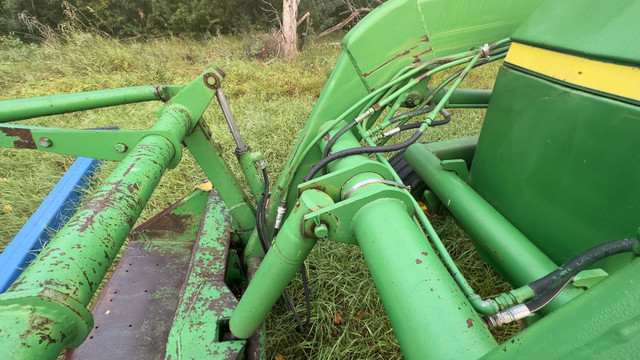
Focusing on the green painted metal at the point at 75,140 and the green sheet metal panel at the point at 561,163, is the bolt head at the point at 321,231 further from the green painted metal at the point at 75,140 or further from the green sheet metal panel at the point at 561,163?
the green sheet metal panel at the point at 561,163

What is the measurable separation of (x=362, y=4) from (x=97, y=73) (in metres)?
11.0

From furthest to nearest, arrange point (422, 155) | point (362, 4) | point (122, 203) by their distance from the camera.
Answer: point (362, 4) → point (422, 155) → point (122, 203)

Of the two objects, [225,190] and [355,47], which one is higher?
[355,47]

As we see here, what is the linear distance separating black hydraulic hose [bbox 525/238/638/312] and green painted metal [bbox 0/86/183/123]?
1569mm

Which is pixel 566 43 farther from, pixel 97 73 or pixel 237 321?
pixel 97 73

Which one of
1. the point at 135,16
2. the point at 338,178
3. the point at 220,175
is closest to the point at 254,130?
Answer: the point at 220,175

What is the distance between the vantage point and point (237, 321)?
1139mm

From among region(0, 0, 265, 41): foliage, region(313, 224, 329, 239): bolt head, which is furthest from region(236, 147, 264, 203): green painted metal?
region(0, 0, 265, 41): foliage

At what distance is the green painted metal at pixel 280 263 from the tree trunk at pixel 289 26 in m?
7.65

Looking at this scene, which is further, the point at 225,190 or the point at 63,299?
the point at 225,190

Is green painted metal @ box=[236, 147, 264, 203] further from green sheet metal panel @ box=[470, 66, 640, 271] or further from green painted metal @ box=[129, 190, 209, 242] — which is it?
green sheet metal panel @ box=[470, 66, 640, 271]

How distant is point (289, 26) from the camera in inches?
303

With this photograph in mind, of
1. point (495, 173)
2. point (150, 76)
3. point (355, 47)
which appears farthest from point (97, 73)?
point (495, 173)

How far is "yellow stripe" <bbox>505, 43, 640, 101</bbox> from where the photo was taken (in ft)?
3.16
